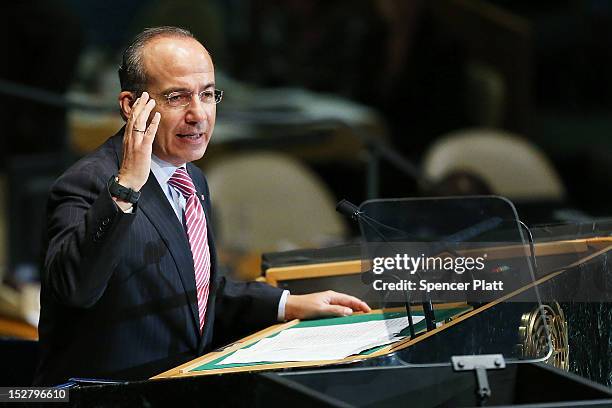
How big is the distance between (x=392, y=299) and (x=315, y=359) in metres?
0.23

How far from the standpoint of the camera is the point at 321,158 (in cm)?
693

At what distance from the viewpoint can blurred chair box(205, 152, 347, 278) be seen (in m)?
5.22

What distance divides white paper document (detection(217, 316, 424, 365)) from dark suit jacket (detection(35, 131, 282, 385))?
18 centimetres

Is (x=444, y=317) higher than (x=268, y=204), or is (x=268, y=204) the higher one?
(x=268, y=204)

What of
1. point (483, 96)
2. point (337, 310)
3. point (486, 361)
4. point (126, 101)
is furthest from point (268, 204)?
point (486, 361)

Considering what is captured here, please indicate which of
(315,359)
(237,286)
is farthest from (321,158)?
(315,359)

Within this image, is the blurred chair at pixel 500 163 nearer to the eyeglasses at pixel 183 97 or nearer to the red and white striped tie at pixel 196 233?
the red and white striped tie at pixel 196 233

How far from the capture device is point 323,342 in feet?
7.87

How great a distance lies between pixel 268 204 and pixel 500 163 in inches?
44.0

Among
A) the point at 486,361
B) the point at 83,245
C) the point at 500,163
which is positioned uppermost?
the point at 500,163

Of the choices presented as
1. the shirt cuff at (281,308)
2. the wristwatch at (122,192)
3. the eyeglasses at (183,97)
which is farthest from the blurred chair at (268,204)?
the wristwatch at (122,192)

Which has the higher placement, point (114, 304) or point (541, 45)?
point (541, 45)

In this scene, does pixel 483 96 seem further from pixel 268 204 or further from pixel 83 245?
pixel 83 245

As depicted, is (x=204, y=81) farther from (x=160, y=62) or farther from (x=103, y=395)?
(x=103, y=395)
